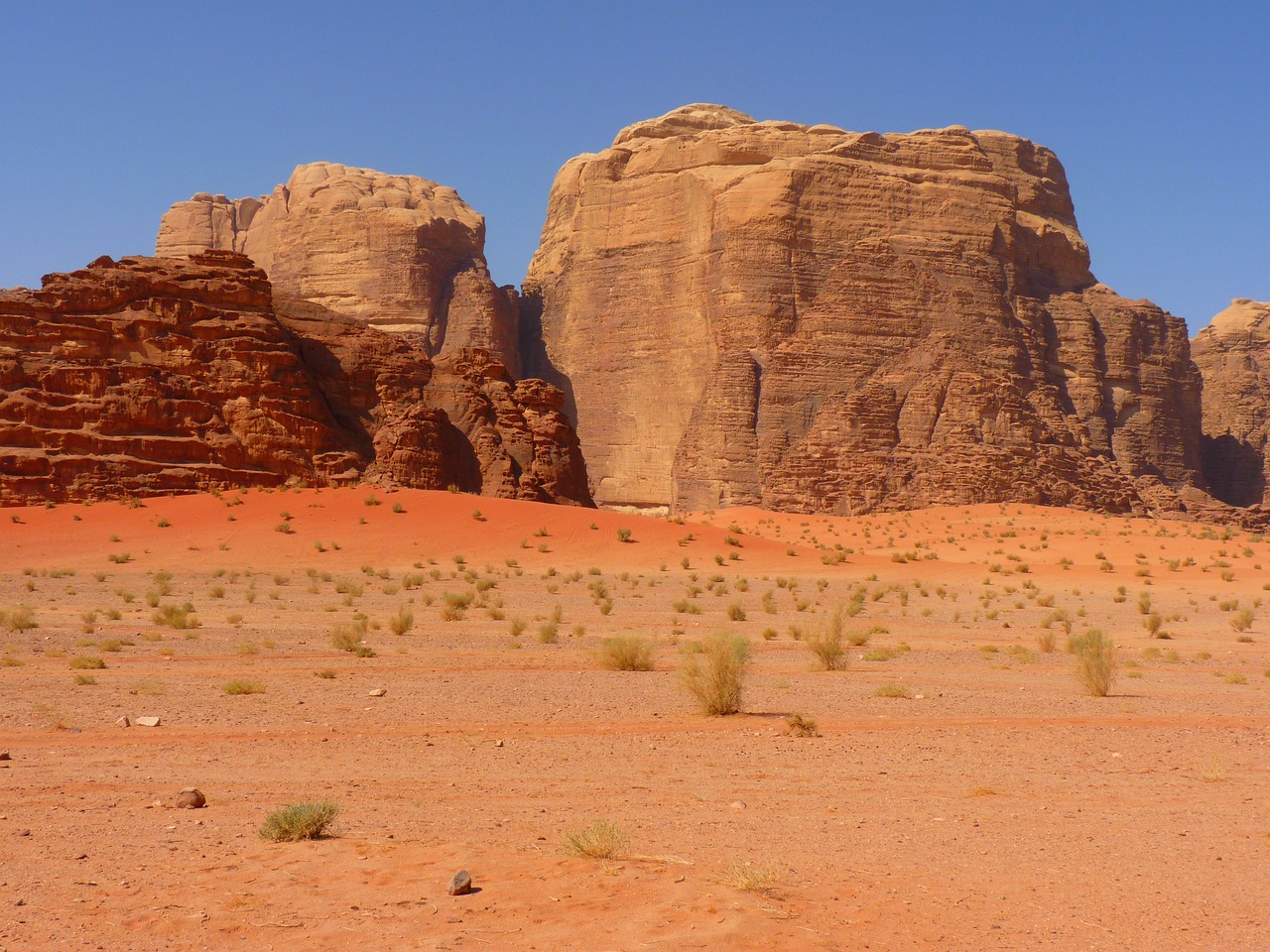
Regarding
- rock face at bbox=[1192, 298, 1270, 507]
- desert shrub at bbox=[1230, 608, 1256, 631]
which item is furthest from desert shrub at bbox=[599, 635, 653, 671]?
rock face at bbox=[1192, 298, 1270, 507]

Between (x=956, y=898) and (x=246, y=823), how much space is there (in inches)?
161

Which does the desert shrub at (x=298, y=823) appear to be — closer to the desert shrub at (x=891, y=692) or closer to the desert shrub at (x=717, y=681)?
the desert shrub at (x=717, y=681)

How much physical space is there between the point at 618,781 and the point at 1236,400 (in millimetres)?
89972

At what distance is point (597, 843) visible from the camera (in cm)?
671

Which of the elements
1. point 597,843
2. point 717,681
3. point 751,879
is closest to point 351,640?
point 717,681

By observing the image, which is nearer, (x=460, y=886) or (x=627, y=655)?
(x=460, y=886)

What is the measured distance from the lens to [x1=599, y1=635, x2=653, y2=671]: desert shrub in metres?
16.1

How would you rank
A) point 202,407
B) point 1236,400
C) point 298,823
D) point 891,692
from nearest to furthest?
1. point 298,823
2. point 891,692
3. point 202,407
4. point 1236,400

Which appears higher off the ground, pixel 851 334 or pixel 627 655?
pixel 851 334

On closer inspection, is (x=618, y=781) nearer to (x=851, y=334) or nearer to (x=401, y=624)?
(x=401, y=624)

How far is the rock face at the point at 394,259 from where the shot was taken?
80.1 m

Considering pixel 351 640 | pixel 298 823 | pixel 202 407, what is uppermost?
pixel 202 407

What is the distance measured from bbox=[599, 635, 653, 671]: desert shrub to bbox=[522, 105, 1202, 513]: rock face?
168 ft

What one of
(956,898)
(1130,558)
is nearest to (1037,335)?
(1130,558)
